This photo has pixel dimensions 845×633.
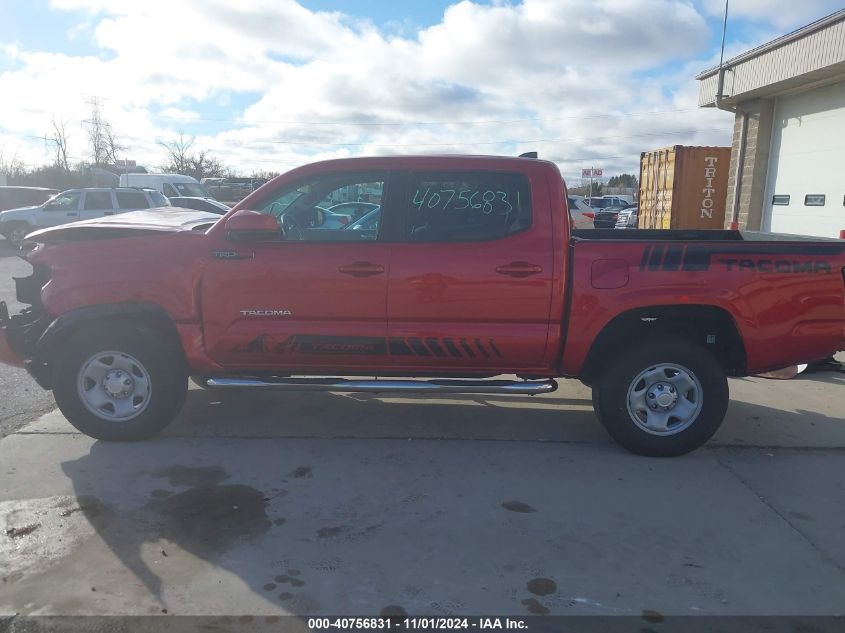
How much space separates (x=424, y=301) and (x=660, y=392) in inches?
68.1

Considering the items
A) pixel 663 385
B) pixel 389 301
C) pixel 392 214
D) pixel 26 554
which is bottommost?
pixel 26 554

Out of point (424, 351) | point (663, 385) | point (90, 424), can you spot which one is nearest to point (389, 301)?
point (424, 351)

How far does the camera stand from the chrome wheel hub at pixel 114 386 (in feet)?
15.3

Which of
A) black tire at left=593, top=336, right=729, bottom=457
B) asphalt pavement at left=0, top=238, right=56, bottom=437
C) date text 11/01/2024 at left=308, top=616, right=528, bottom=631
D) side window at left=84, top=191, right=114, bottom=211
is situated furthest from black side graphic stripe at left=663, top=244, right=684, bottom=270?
side window at left=84, top=191, right=114, bottom=211

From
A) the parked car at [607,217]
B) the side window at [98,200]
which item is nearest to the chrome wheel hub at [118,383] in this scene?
the side window at [98,200]

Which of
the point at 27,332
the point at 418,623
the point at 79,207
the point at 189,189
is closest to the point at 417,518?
the point at 418,623

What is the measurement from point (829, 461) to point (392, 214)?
346cm

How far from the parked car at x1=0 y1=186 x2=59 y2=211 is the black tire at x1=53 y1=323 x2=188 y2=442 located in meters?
23.2

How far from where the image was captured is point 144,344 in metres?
4.60

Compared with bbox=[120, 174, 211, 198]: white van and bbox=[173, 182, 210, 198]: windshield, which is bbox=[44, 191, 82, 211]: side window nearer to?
bbox=[120, 174, 211, 198]: white van

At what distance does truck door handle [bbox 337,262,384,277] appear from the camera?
449cm

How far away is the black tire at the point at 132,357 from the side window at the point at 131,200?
1508 centimetres

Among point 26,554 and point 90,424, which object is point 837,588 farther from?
point 90,424

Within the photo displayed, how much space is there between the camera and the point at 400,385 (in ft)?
15.1
